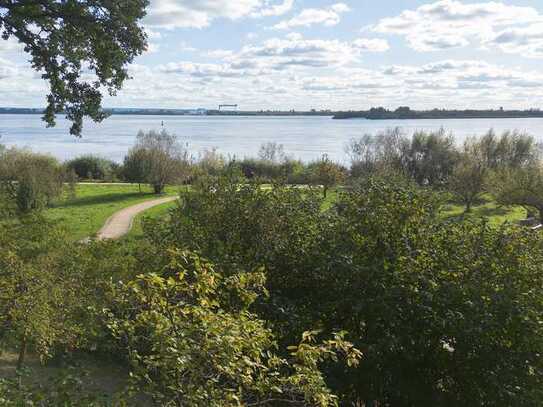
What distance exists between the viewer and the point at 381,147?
68000 millimetres

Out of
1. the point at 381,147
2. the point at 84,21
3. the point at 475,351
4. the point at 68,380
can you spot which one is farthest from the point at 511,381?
the point at 381,147

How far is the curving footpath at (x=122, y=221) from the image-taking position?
101 ft

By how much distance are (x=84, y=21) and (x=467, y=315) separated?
1014cm

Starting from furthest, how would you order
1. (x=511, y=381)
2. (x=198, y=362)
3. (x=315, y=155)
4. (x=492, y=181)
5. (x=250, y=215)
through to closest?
(x=315, y=155) → (x=492, y=181) → (x=250, y=215) → (x=511, y=381) → (x=198, y=362)

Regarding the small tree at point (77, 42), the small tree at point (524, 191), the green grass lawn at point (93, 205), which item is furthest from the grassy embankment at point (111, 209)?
the small tree at point (77, 42)

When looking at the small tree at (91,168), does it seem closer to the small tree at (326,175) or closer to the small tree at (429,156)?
the small tree at (326,175)

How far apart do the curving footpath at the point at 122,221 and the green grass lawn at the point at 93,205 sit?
1.61 ft

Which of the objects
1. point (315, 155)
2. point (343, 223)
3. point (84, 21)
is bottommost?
point (315, 155)

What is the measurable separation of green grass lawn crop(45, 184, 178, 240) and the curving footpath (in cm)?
49

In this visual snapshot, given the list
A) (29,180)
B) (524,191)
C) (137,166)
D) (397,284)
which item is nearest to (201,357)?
(397,284)

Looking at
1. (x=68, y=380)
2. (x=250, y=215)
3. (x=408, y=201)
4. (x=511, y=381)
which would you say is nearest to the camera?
(x=68, y=380)

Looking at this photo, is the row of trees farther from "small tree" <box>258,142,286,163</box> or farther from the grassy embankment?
"small tree" <box>258,142,286,163</box>

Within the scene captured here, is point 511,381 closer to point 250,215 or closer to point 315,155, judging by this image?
point 250,215

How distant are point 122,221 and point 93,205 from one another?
9055 millimetres
